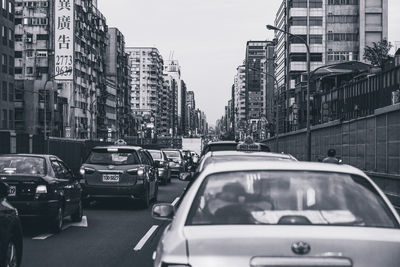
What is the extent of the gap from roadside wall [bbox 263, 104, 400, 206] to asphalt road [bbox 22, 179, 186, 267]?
763 centimetres

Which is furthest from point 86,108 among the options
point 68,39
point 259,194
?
point 259,194

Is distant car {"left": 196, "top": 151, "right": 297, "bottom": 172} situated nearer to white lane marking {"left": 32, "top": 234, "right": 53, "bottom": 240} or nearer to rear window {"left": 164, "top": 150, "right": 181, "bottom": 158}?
white lane marking {"left": 32, "top": 234, "right": 53, "bottom": 240}

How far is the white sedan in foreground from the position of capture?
4297mm

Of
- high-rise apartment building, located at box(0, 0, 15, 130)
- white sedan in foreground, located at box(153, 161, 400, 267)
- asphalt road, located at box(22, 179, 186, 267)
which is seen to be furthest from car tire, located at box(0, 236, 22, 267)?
high-rise apartment building, located at box(0, 0, 15, 130)

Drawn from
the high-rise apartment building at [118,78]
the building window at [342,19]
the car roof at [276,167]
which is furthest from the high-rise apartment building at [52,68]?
the car roof at [276,167]

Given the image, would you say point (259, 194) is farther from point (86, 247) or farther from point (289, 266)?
point (86, 247)

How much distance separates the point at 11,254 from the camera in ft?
27.0

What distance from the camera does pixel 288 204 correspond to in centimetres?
495

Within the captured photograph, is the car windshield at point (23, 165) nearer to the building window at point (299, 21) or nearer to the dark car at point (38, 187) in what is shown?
the dark car at point (38, 187)

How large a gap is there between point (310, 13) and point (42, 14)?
1611 inches

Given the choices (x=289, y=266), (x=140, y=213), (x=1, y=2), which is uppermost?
(x=1, y=2)

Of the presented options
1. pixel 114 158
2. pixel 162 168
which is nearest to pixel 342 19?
pixel 162 168

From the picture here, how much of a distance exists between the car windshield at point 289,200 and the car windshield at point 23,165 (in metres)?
8.72

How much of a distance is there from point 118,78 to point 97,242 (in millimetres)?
149620
